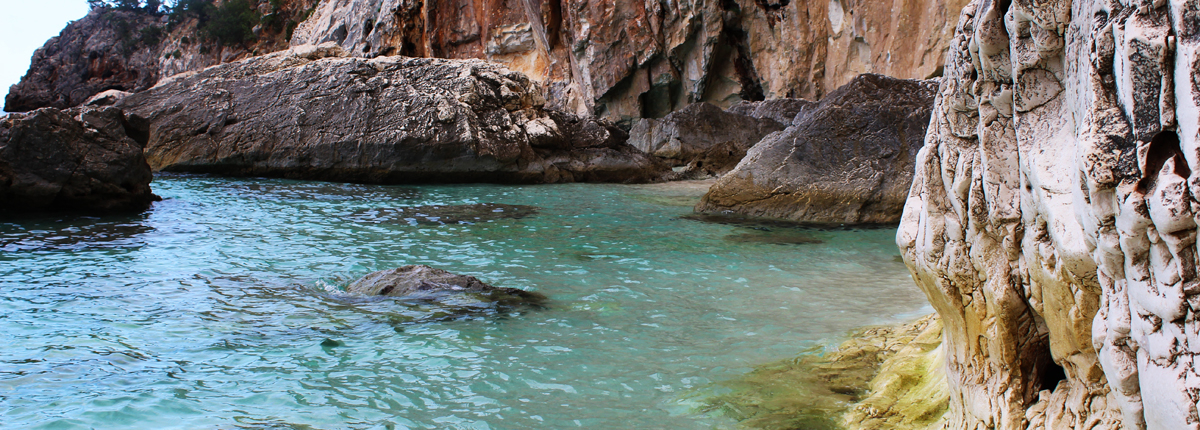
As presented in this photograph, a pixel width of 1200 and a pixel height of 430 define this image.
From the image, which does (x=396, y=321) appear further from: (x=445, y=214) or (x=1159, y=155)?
(x=445, y=214)

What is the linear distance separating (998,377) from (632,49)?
75.6 ft

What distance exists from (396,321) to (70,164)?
6.04 metres

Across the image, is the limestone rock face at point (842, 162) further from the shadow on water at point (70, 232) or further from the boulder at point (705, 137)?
the boulder at point (705, 137)

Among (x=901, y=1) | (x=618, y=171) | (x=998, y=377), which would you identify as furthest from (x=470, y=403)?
(x=901, y=1)

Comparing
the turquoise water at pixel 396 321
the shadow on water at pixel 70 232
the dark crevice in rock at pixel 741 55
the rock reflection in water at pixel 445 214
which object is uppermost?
the dark crevice in rock at pixel 741 55

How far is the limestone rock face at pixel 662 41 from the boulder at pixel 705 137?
358cm

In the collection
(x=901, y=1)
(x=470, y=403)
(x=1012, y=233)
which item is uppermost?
(x=901, y=1)

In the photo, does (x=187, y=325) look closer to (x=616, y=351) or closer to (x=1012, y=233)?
(x=616, y=351)

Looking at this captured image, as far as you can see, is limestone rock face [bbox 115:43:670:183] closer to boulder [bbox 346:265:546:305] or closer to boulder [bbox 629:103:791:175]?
boulder [bbox 629:103:791:175]

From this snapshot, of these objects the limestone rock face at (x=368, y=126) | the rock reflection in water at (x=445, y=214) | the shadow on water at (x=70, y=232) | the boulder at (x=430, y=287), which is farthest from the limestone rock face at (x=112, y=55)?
the boulder at (x=430, y=287)

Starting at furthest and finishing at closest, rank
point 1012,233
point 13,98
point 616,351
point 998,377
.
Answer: point 13,98, point 616,351, point 998,377, point 1012,233

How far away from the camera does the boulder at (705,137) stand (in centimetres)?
1534

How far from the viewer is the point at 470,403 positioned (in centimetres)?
279

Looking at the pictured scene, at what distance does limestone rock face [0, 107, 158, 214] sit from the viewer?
24.8 ft
